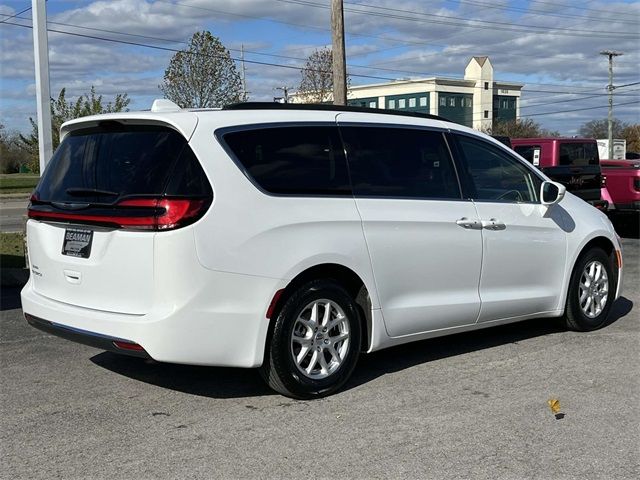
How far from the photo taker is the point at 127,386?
16.9 feet

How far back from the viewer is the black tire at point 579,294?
6629mm

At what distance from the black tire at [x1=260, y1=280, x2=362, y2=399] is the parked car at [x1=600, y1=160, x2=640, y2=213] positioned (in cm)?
1077

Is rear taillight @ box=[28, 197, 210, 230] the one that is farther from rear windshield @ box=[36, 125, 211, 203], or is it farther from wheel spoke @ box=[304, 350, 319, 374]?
wheel spoke @ box=[304, 350, 319, 374]

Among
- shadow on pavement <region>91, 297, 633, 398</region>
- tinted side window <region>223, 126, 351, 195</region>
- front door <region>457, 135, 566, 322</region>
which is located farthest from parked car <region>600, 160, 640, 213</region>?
tinted side window <region>223, 126, 351, 195</region>

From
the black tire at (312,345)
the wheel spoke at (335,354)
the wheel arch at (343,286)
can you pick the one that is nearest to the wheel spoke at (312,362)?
the black tire at (312,345)

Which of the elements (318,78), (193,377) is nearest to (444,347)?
(193,377)

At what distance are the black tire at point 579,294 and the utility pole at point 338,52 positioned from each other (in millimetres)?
9618

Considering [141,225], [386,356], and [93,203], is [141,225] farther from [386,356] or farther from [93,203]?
[386,356]

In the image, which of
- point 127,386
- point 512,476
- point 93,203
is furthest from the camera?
point 127,386

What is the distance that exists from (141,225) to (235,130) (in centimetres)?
86

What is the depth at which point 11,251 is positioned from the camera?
11727 mm

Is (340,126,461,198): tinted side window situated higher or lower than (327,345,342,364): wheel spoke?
higher

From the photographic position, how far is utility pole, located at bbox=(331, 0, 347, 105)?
1587 cm

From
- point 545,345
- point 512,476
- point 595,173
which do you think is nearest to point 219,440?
point 512,476
